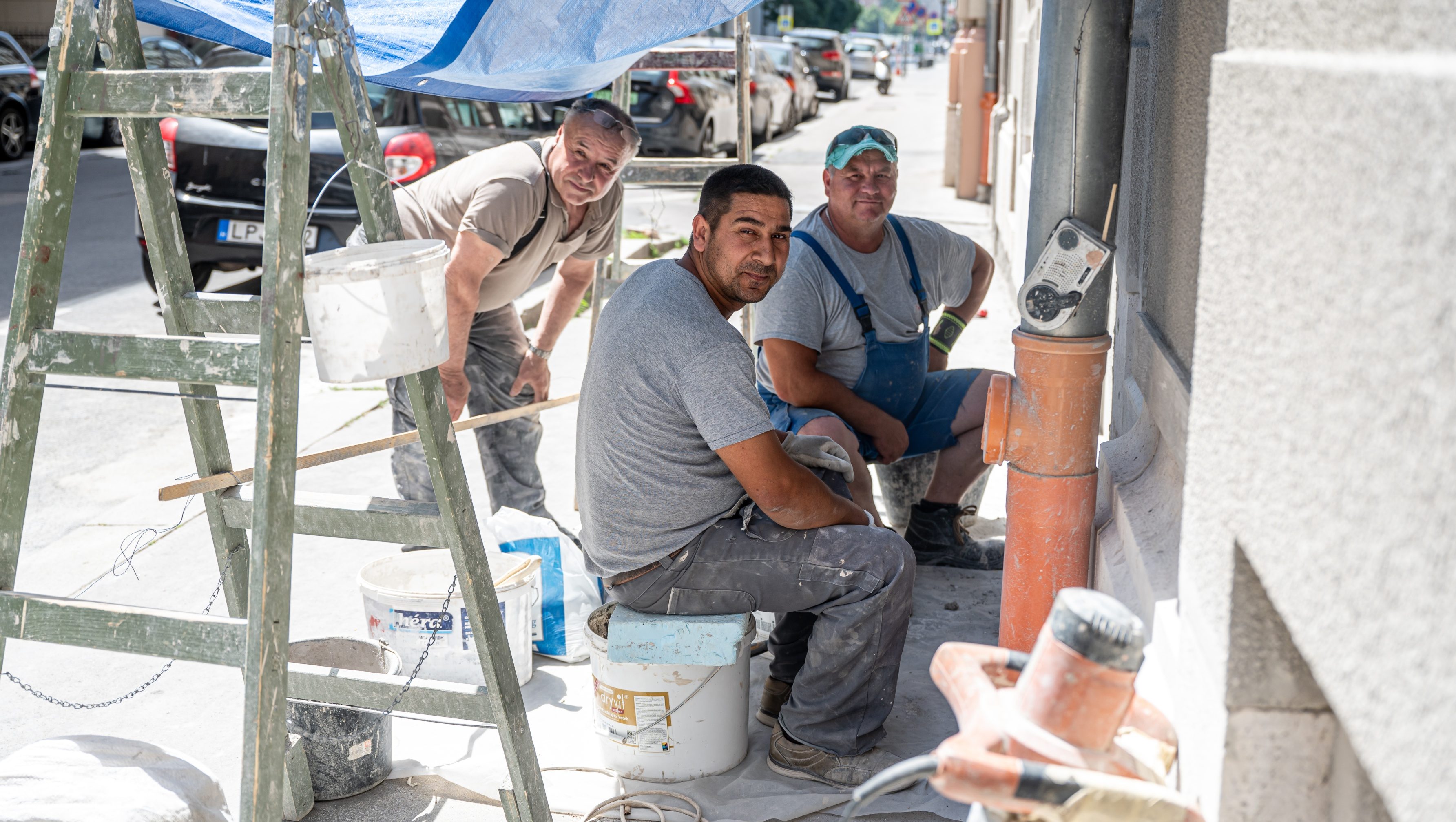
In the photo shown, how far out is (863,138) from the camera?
3.86 metres

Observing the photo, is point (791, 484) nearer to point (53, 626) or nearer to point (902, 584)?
point (902, 584)

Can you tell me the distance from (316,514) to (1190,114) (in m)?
2.10

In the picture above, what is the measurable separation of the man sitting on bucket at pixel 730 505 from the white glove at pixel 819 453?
8.1 inches

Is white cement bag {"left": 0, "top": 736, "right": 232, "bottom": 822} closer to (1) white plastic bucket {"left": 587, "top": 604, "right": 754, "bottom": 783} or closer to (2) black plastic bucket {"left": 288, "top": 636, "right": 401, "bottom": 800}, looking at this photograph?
(2) black plastic bucket {"left": 288, "top": 636, "right": 401, "bottom": 800}

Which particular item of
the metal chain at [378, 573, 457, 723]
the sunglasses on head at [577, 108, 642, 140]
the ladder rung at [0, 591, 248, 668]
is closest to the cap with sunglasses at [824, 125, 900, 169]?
the sunglasses on head at [577, 108, 642, 140]

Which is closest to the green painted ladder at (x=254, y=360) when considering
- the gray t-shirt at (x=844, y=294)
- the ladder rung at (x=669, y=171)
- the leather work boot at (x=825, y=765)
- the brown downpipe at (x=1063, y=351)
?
the leather work boot at (x=825, y=765)

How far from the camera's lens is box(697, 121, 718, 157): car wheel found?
47.9ft

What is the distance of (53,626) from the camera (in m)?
2.17

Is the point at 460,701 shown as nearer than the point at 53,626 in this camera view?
No

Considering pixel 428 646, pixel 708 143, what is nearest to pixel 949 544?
pixel 428 646

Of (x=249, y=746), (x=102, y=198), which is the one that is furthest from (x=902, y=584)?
(x=102, y=198)

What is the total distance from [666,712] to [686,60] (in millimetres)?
2993

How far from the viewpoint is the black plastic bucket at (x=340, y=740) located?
9.22 feet

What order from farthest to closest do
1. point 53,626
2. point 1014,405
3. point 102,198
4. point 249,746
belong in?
point 102,198, point 1014,405, point 53,626, point 249,746
